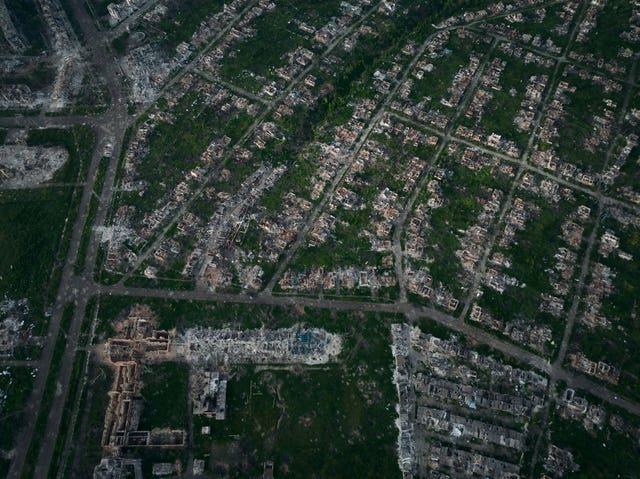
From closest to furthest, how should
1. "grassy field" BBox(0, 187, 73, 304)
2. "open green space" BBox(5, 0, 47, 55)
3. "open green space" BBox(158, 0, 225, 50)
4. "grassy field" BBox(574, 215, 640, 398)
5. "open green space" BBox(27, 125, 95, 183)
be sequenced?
"grassy field" BBox(574, 215, 640, 398), "grassy field" BBox(0, 187, 73, 304), "open green space" BBox(27, 125, 95, 183), "open green space" BBox(5, 0, 47, 55), "open green space" BBox(158, 0, 225, 50)

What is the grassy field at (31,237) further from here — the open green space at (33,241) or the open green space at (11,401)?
the open green space at (11,401)

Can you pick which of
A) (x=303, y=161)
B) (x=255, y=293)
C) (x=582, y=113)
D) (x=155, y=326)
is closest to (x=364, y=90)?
(x=303, y=161)

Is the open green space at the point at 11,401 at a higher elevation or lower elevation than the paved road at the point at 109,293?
lower

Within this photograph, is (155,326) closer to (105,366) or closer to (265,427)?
(105,366)

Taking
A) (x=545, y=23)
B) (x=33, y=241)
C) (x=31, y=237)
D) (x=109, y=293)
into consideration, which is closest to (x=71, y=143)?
(x=31, y=237)

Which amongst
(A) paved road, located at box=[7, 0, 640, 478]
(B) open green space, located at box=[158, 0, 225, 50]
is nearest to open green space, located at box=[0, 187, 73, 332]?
(A) paved road, located at box=[7, 0, 640, 478]

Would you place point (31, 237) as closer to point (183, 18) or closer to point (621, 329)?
point (183, 18)

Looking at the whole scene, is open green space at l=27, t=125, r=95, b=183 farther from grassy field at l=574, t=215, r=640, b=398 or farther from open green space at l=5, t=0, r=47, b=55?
grassy field at l=574, t=215, r=640, b=398

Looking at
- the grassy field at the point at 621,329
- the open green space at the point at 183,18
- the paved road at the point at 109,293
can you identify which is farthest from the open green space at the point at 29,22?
the grassy field at the point at 621,329

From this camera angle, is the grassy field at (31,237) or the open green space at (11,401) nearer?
the open green space at (11,401)

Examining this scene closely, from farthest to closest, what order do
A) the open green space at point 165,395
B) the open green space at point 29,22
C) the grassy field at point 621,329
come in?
the open green space at point 29,22 < the grassy field at point 621,329 < the open green space at point 165,395

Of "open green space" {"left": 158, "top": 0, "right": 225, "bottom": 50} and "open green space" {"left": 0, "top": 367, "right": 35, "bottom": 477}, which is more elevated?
"open green space" {"left": 158, "top": 0, "right": 225, "bottom": 50}
